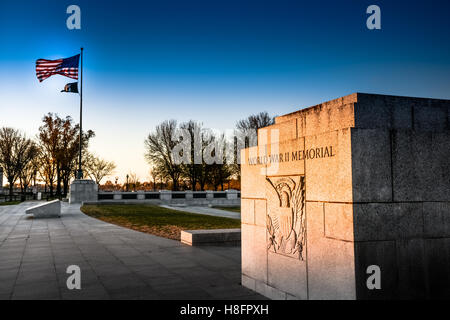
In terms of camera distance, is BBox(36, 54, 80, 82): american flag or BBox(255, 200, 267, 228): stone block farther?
BBox(36, 54, 80, 82): american flag

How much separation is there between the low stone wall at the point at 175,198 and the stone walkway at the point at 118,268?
23.1 metres

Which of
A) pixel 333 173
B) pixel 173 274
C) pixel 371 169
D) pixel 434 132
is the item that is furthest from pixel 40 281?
pixel 434 132

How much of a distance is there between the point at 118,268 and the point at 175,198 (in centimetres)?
3041

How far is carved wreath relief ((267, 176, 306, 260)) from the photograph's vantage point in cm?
468

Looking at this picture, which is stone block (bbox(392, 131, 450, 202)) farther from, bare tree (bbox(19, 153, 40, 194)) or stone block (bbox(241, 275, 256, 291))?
A: bare tree (bbox(19, 153, 40, 194))

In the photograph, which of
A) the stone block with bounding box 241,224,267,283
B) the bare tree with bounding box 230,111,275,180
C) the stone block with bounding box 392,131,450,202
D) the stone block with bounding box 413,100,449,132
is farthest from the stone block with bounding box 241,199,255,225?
the bare tree with bounding box 230,111,275,180

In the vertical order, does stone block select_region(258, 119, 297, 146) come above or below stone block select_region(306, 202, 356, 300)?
above

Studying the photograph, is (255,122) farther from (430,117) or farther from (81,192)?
(430,117)

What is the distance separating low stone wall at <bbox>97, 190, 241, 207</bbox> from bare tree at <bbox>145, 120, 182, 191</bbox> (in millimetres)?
14403

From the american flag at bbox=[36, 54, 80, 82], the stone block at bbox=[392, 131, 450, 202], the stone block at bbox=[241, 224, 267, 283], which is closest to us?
the stone block at bbox=[392, 131, 450, 202]

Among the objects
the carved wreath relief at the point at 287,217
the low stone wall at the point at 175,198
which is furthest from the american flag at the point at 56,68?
the carved wreath relief at the point at 287,217

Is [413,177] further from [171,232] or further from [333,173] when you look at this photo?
[171,232]

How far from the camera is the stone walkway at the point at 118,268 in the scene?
551 centimetres

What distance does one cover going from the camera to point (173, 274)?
6715 mm
